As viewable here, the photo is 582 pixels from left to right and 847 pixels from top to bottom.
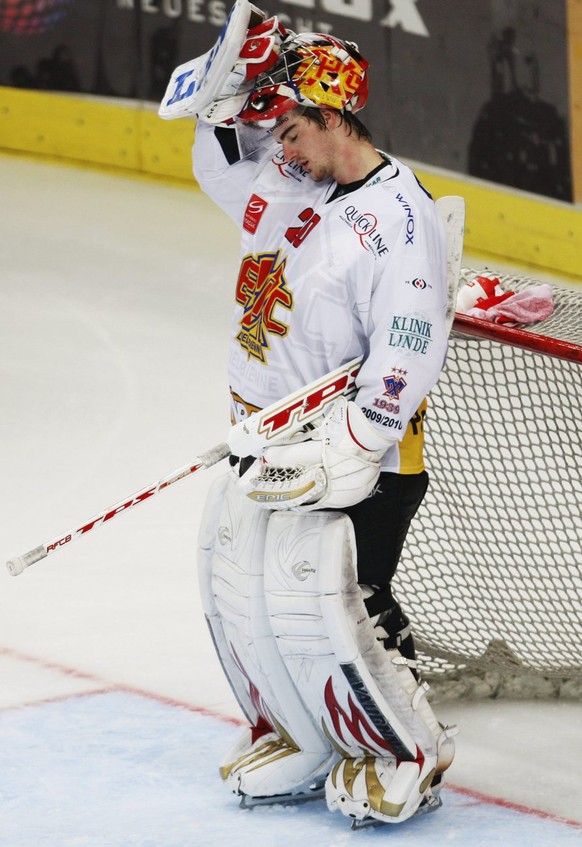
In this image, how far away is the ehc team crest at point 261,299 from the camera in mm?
2625

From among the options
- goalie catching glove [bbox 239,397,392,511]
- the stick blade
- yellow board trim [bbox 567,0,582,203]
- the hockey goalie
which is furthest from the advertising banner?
the stick blade

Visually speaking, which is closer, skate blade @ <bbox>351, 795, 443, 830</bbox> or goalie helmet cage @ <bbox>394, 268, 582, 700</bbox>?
skate blade @ <bbox>351, 795, 443, 830</bbox>

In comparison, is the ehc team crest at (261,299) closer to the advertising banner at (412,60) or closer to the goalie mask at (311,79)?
the goalie mask at (311,79)

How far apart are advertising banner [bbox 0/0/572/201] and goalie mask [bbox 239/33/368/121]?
3.48 meters

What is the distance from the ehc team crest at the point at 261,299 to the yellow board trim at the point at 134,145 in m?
3.67

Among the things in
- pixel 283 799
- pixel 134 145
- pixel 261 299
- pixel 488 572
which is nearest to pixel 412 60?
pixel 134 145

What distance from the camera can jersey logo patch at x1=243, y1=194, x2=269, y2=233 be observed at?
107 inches

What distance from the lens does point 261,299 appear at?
2660mm

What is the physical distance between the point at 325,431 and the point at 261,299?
27cm

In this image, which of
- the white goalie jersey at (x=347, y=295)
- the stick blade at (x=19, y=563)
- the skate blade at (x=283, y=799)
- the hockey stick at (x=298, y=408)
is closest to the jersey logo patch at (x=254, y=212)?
the white goalie jersey at (x=347, y=295)

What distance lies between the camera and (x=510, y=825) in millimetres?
2627

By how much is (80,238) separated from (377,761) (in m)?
4.21

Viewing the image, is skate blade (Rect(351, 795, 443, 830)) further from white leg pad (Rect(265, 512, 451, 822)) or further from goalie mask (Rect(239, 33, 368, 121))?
goalie mask (Rect(239, 33, 368, 121))

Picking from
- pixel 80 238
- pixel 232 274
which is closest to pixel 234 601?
pixel 232 274
